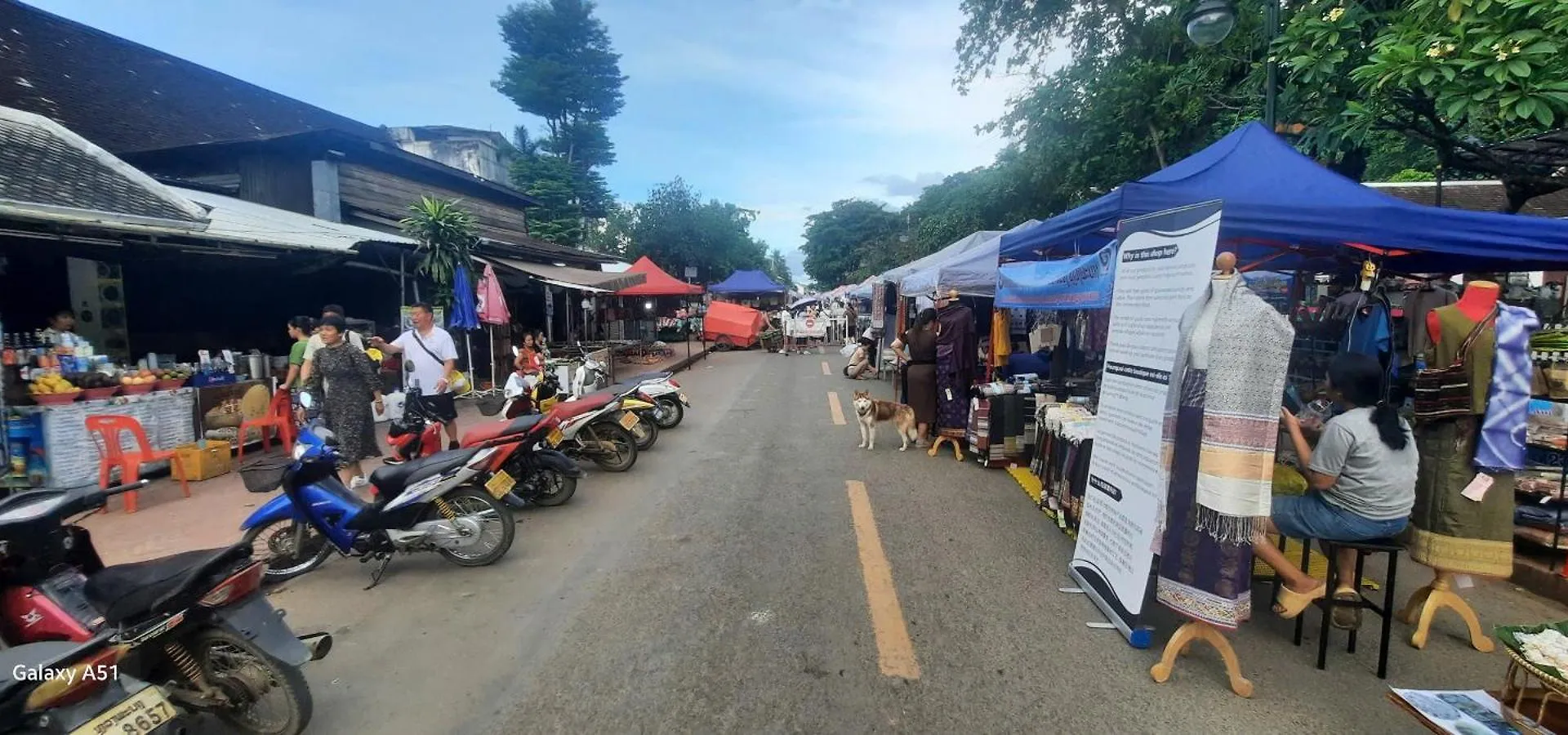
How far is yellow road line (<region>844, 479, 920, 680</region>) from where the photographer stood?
3346mm

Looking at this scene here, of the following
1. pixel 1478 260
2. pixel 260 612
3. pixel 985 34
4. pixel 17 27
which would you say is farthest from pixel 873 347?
pixel 17 27

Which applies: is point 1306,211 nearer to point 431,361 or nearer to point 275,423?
point 431,361

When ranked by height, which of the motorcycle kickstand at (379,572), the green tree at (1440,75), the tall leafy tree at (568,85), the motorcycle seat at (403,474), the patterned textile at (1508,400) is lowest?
the motorcycle kickstand at (379,572)

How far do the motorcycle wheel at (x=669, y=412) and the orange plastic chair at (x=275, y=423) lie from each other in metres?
4.30

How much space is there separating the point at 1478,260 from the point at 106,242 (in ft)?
40.5

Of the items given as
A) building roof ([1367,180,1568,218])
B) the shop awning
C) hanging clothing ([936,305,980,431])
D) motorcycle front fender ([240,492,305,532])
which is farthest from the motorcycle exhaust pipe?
building roof ([1367,180,1568,218])

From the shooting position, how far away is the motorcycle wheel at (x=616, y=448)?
7.29 metres

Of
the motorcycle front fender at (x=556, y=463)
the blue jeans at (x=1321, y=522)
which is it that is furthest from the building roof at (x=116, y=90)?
the blue jeans at (x=1321, y=522)

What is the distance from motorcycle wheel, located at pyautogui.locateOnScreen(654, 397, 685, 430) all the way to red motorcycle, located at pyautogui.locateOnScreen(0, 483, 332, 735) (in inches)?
268

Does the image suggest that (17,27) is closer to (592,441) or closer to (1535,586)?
(592,441)

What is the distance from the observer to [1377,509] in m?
3.32

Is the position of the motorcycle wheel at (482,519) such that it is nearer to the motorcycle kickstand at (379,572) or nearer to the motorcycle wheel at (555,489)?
the motorcycle kickstand at (379,572)

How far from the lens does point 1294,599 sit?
329 centimetres

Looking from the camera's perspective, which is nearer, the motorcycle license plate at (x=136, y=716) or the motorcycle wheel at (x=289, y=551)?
the motorcycle license plate at (x=136, y=716)
